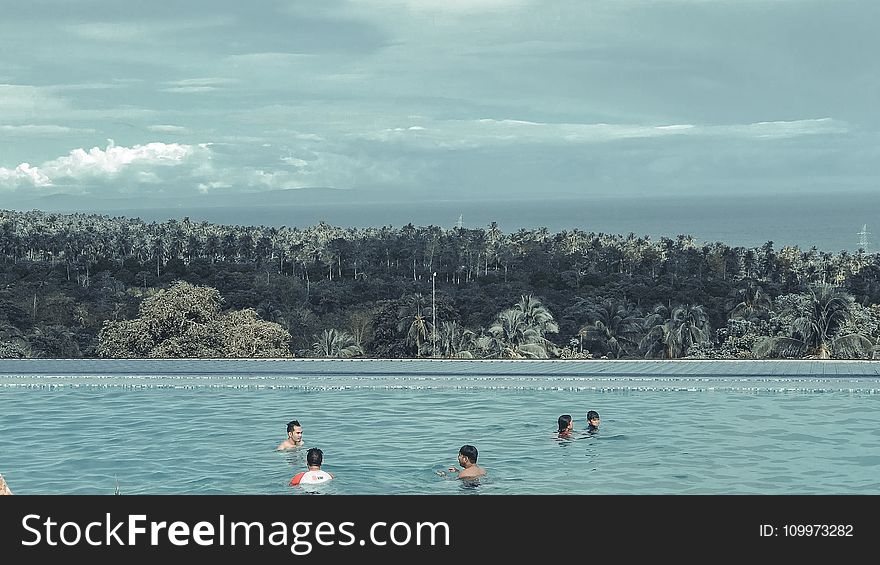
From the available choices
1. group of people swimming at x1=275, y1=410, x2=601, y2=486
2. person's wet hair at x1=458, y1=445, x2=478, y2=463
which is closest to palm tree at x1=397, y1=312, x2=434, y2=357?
group of people swimming at x1=275, y1=410, x2=601, y2=486

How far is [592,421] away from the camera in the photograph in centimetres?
1151

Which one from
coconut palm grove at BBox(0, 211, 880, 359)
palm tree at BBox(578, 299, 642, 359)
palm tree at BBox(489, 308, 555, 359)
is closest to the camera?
coconut palm grove at BBox(0, 211, 880, 359)

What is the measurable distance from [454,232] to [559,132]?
1416 inches

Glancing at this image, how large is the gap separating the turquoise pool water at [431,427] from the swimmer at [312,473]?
0.55 ft

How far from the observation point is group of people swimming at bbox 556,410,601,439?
37.1ft

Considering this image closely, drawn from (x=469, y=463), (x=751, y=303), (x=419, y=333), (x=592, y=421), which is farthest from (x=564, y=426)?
(x=751, y=303)

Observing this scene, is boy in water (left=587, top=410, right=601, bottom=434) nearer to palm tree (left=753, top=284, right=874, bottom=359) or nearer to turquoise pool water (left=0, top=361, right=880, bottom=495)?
turquoise pool water (left=0, top=361, right=880, bottom=495)

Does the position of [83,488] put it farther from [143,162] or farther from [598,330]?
[143,162]

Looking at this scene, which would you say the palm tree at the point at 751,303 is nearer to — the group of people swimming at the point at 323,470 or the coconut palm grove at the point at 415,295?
the coconut palm grove at the point at 415,295

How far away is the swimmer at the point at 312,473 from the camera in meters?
9.59

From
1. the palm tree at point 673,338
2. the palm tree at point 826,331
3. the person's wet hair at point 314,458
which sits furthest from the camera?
the palm tree at point 673,338

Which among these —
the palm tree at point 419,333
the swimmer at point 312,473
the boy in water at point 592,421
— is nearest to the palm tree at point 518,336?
the palm tree at point 419,333
